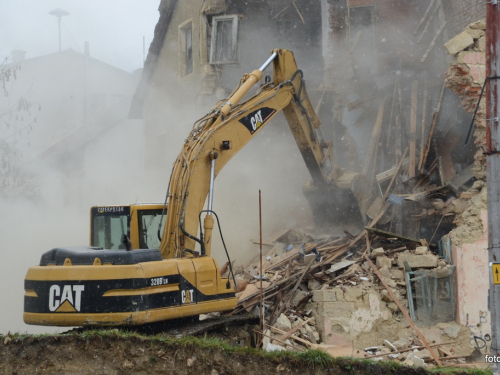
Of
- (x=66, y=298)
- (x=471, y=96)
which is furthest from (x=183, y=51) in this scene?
(x=66, y=298)

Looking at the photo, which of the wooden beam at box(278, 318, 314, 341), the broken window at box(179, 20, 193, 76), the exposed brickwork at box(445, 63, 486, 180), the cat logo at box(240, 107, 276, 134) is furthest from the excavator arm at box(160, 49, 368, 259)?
the broken window at box(179, 20, 193, 76)

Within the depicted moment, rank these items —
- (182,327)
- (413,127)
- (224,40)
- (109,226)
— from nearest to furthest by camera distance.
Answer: (182,327), (109,226), (413,127), (224,40)

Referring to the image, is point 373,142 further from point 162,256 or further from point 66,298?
point 66,298

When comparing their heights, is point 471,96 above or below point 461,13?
below

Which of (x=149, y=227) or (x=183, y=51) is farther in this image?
(x=183, y=51)

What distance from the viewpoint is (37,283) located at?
7.26m

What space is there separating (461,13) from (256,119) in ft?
22.7

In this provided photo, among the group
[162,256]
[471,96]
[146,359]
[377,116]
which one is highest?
[377,116]

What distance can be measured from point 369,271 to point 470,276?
5.51ft

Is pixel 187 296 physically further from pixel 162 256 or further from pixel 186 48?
pixel 186 48

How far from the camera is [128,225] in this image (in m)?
8.72

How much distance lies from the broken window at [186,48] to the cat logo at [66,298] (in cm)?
1267

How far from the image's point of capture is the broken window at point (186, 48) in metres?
19.0

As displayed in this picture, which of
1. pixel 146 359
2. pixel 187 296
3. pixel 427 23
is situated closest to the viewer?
pixel 146 359
